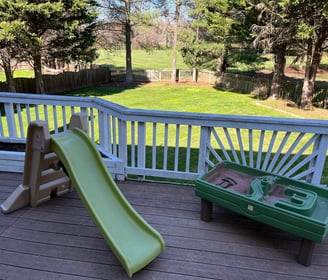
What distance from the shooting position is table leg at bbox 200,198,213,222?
2.36 m

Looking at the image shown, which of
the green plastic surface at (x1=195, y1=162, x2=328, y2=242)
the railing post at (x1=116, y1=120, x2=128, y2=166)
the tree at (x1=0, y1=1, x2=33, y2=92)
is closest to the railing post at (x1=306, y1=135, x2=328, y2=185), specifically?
the green plastic surface at (x1=195, y1=162, x2=328, y2=242)

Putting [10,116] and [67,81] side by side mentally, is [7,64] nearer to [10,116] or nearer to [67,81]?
[67,81]

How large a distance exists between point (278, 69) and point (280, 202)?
11.1 m

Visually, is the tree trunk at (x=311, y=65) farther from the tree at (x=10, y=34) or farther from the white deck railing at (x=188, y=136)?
the tree at (x=10, y=34)

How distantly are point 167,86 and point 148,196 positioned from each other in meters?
15.1

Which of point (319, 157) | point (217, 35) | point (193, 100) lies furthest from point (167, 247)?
point (217, 35)

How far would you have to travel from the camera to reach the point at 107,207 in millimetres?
2072

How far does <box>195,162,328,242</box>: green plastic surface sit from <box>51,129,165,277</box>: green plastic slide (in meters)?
0.59

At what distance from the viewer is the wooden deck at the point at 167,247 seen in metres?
1.85

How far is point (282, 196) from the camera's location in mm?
2186

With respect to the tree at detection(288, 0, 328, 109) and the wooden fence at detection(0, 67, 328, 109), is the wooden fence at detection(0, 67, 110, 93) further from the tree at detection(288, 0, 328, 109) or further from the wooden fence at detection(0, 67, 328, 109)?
the tree at detection(288, 0, 328, 109)

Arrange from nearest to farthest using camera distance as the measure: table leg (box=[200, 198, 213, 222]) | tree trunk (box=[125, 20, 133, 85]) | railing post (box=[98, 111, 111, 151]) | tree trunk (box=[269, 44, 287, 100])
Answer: table leg (box=[200, 198, 213, 222]) → railing post (box=[98, 111, 111, 151]) → tree trunk (box=[269, 44, 287, 100]) → tree trunk (box=[125, 20, 133, 85])

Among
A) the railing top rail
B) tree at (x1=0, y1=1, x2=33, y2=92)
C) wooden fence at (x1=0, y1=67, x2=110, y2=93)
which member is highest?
tree at (x1=0, y1=1, x2=33, y2=92)

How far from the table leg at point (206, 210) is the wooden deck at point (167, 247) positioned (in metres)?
0.05
